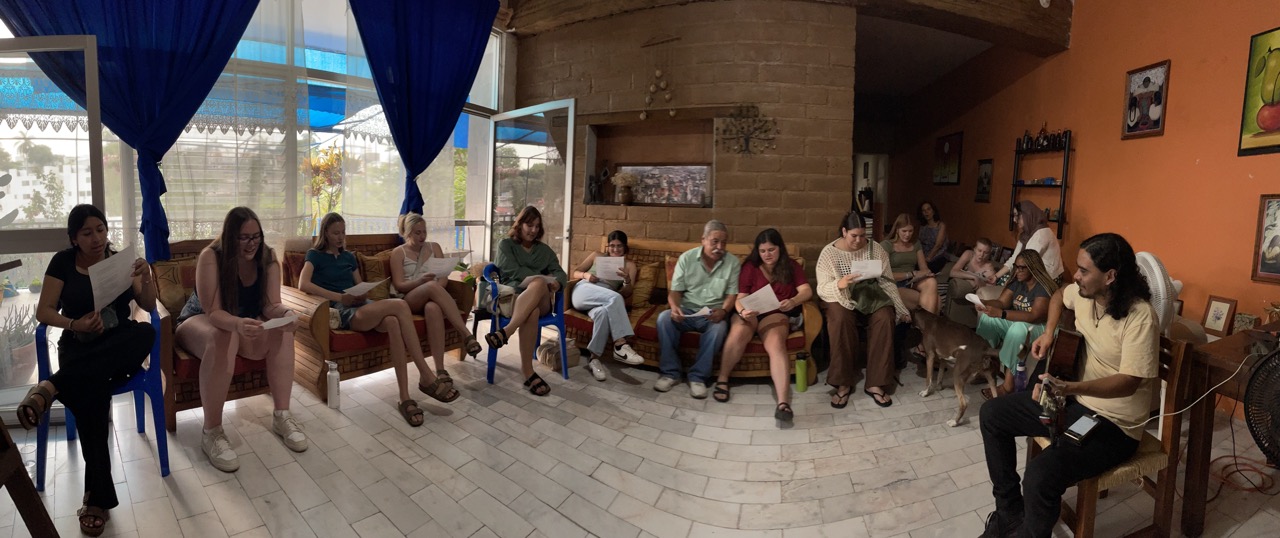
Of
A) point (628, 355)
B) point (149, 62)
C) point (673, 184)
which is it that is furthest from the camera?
point (673, 184)

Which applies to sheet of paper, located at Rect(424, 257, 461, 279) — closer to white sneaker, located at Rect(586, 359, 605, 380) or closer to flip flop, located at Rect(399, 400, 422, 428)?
flip flop, located at Rect(399, 400, 422, 428)

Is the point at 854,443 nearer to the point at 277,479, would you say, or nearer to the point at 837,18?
the point at 277,479

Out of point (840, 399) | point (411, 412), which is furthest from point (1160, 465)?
point (411, 412)

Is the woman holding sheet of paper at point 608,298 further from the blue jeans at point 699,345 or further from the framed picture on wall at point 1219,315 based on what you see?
the framed picture on wall at point 1219,315

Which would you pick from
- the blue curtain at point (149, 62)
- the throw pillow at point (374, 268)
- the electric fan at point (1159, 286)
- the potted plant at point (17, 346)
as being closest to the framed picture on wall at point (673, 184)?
the throw pillow at point (374, 268)

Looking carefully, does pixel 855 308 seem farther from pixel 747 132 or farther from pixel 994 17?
pixel 994 17

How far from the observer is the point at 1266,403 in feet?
5.85

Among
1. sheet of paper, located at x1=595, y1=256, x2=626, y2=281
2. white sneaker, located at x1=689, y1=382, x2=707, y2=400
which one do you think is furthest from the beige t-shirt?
sheet of paper, located at x1=595, y1=256, x2=626, y2=281

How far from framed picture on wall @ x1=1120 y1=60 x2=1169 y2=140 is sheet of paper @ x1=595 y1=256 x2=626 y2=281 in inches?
138

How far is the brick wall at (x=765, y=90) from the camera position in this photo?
443 cm

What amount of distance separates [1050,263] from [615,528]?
322 cm

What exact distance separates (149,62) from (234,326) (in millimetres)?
1619

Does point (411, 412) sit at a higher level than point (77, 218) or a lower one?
lower

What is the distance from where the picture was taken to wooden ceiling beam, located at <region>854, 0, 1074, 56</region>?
4316 mm
